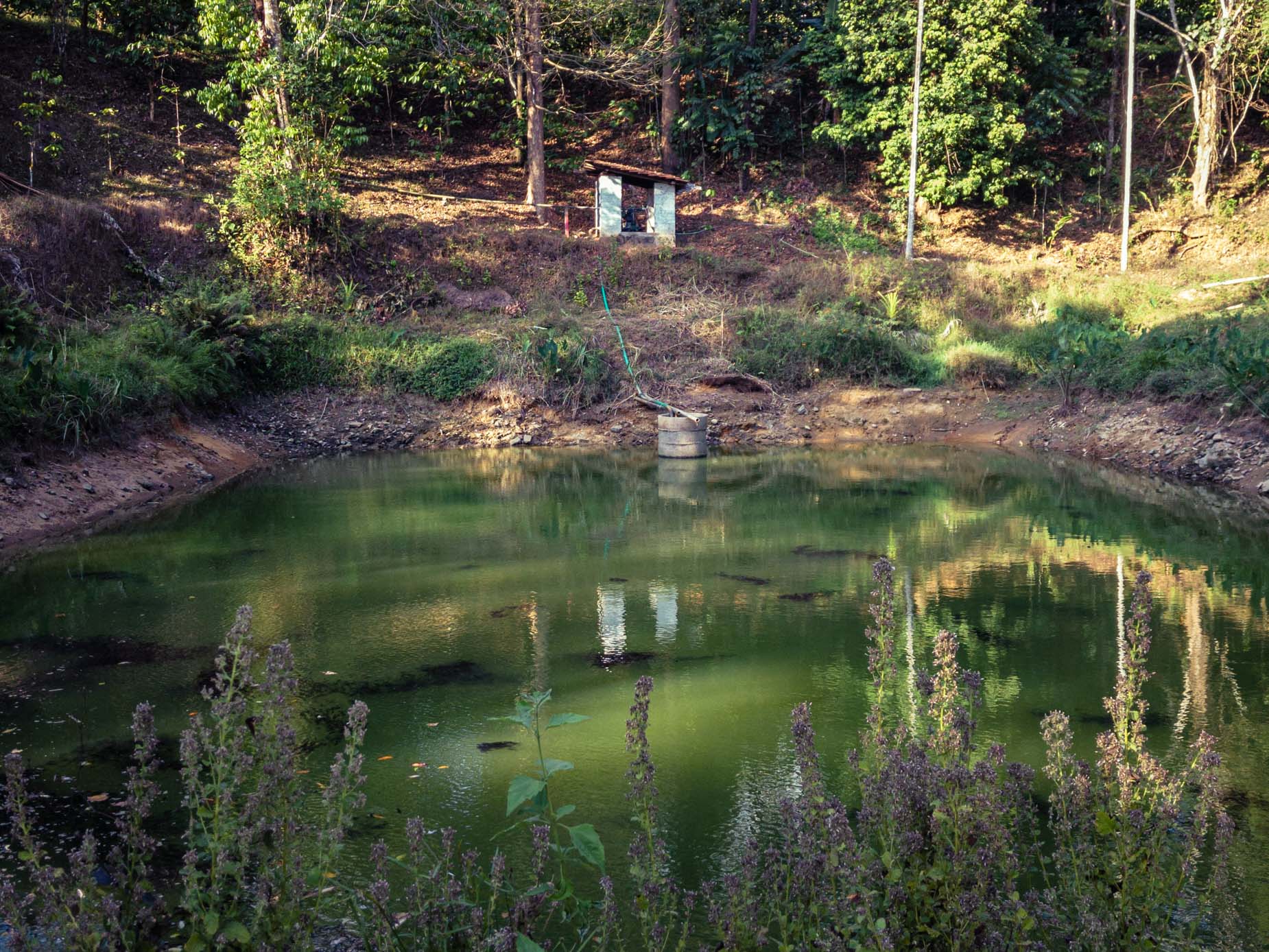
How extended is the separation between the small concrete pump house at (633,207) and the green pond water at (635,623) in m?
12.3

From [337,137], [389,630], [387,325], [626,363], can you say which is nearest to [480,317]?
[387,325]

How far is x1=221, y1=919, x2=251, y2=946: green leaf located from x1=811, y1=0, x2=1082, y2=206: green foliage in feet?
90.7

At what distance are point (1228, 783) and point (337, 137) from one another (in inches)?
910

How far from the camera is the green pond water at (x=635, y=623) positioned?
214 inches

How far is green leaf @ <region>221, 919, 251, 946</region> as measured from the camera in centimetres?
287

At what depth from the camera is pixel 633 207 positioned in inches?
1027

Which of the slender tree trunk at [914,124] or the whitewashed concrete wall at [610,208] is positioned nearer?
the whitewashed concrete wall at [610,208]

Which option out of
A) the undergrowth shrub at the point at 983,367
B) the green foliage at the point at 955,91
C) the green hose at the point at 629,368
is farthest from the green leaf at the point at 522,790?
the green foliage at the point at 955,91

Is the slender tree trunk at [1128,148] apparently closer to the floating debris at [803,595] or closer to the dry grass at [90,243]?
the floating debris at [803,595]

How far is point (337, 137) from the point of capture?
2458 cm

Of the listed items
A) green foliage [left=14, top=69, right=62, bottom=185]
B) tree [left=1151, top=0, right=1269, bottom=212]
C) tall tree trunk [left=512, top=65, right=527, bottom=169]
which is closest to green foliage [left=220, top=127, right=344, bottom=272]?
green foliage [left=14, top=69, right=62, bottom=185]

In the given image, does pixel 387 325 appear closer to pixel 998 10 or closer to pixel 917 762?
pixel 998 10

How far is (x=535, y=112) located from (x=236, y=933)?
25.5 meters

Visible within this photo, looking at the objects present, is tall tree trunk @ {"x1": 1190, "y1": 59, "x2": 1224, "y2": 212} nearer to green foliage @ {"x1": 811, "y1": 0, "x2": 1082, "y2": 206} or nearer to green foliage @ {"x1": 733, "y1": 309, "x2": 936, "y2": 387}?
green foliage @ {"x1": 811, "y1": 0, "x2": 1082, "y2": 206}
